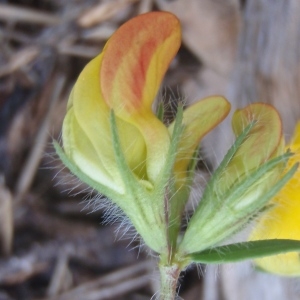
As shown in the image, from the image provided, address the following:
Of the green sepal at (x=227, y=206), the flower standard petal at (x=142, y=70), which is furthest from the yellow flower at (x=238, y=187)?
the flower standard petal at (x=142, y=70)

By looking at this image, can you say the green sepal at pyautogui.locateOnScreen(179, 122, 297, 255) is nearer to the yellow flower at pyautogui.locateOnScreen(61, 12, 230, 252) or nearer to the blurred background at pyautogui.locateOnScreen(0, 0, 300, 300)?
the yellow flower at pyautogui.locateOnScreen(61, 12, 230, 252)

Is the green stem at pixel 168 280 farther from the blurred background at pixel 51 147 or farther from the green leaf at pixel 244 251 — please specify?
the blurred background at pixel 51 147

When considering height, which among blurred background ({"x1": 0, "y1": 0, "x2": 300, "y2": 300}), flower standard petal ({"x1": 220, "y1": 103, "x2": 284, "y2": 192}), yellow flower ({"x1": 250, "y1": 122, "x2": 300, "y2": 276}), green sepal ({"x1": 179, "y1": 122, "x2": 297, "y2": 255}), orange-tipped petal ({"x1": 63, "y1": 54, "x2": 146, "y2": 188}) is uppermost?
orange-tipped petal ({"x1": 63, "y1": 54, "x2": 146, "y2": 188})

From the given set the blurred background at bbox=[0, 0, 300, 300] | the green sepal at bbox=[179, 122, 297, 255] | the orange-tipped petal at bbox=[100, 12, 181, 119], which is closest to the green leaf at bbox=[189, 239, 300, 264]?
the green sepal at bbox=[179, 122, 297, 255]

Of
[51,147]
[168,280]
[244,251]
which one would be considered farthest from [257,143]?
[51,147]

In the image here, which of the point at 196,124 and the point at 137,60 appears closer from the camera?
the point at 137,60

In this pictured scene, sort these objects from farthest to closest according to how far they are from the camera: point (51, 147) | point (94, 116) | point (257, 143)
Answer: point (51, 147) < point (257, 143) < point (94, 116)

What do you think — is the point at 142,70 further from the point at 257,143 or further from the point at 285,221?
the point at 285,221
